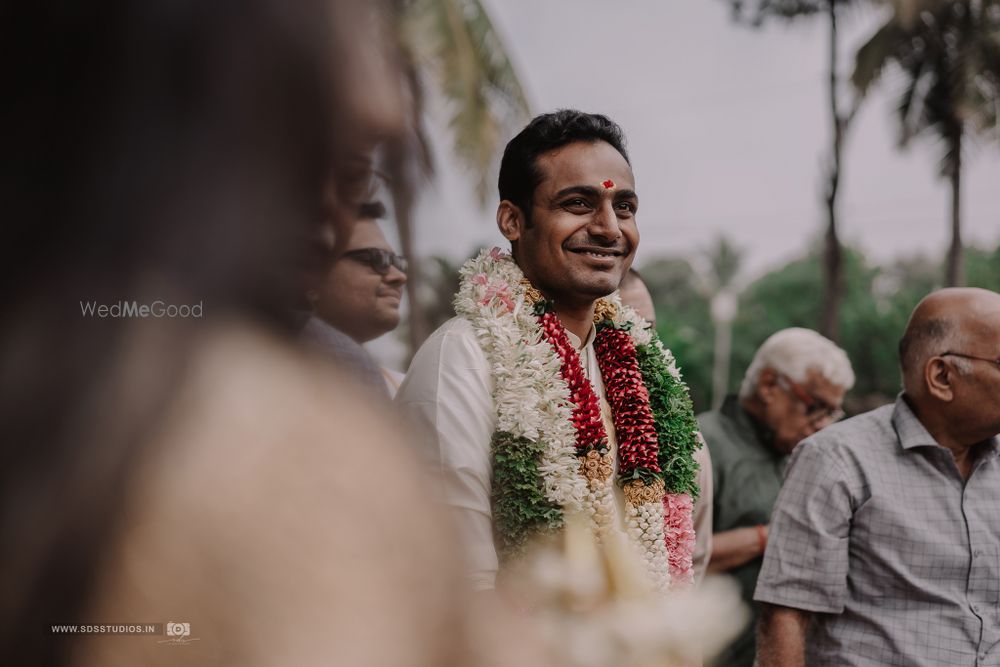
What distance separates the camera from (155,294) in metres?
0.40

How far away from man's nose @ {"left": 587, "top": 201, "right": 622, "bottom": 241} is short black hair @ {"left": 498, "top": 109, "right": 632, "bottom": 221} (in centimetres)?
16

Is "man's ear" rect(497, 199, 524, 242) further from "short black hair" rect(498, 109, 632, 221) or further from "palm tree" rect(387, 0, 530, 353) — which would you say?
"palm tree" rect(387, 0, 530, 353)

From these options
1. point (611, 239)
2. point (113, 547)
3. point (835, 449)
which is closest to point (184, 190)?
point (113, 547)

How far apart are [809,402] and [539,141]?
6.66 ft

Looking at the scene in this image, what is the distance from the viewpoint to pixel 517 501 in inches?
69.4

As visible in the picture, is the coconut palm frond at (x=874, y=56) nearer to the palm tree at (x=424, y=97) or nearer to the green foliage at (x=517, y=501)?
the green foliage at (x=517, y=501)

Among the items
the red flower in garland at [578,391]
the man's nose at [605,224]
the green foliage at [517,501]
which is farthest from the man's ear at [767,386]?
the green foliage at [517,501]

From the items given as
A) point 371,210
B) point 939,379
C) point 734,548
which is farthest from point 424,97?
point 734,548

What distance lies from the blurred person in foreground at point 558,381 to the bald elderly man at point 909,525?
51cm

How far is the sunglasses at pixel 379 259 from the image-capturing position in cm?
43

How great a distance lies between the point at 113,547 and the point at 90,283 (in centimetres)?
13

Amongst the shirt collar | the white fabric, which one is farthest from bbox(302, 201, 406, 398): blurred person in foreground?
the shirt collar

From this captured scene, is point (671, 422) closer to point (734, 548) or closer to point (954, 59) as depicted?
point (734, 548)

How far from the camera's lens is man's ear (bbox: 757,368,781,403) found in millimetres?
3549
